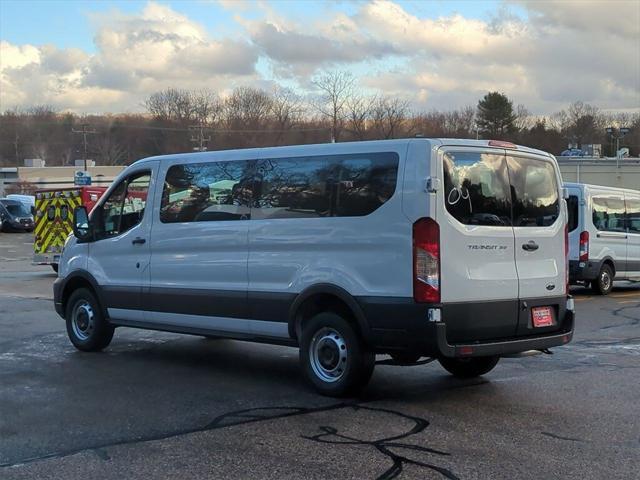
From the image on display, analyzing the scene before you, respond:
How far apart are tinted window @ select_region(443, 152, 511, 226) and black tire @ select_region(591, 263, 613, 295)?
10.8m

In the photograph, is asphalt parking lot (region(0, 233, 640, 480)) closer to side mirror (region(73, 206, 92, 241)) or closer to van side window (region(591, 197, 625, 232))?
side mirror (region(73, 206, 92, 241))

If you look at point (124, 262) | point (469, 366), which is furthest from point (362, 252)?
point (124, 262)

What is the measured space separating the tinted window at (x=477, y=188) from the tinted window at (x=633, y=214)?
39.7ft

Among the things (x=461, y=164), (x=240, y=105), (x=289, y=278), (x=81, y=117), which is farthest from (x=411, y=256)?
(x=81, y=117)

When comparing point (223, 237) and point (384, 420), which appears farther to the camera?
point (223, 237)

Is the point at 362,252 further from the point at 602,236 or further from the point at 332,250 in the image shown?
the point at 602,236

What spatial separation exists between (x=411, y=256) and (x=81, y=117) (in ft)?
361

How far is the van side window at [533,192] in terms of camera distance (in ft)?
23.3

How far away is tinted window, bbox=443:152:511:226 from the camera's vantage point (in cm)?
652

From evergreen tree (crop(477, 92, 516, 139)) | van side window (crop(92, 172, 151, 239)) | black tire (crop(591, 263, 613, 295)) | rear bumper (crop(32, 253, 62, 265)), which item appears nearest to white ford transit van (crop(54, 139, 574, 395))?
van side window (crop(92, 172, 151, 239))

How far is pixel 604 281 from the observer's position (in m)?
17.0

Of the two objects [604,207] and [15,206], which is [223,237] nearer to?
[604,207]

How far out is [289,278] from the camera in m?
7.29

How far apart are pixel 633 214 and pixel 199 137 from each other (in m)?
70.3
